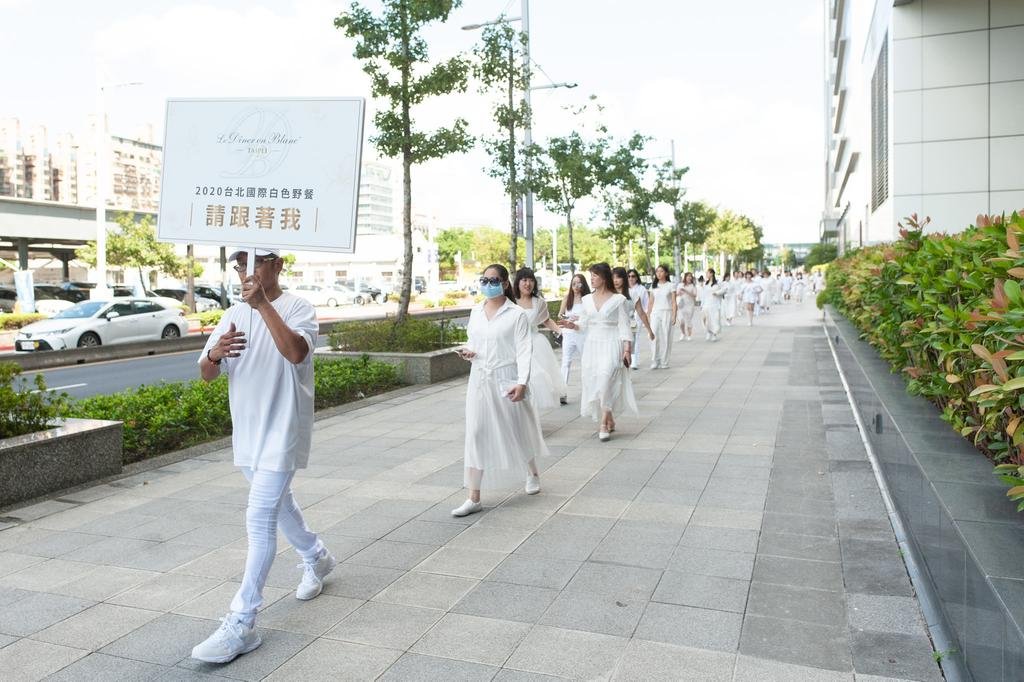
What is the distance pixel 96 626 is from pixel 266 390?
54.9 inches

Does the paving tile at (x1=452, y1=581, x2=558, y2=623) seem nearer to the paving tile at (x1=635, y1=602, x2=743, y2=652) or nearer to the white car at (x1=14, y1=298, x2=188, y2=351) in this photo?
the paving tile at (x1=635, y1=602, x2=743, y2=652)

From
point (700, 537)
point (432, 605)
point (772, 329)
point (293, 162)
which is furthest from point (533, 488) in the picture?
point (772, 329)

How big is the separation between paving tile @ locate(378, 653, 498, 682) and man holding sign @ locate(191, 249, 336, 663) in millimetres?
683

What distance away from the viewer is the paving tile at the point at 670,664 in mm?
3430

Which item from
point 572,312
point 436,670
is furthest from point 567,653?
point 572,312

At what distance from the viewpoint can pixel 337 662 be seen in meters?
3.61

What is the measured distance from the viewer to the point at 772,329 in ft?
82.7

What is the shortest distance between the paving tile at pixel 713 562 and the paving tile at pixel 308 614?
69.8 inches

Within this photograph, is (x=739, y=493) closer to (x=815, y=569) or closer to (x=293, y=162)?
(x=815, y=569)

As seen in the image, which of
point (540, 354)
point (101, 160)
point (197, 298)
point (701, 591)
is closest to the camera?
point (701, 591)

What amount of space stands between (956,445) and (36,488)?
610cm

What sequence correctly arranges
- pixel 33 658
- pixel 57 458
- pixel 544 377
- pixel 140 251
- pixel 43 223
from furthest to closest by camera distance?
pixel 43 223 < pixel 140 251 < pixel 544 377 < pixel 57 458 < pixel 33 658

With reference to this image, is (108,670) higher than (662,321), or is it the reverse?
(662,321)

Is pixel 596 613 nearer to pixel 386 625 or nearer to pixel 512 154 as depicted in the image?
pixel 386 625
